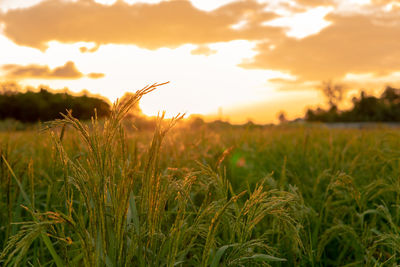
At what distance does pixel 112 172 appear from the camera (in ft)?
4.10

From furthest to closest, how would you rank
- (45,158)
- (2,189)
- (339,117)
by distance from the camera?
(339,117) → (45,158) → (2,189)

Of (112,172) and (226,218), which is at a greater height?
(112,172)

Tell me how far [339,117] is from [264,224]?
55.1 m

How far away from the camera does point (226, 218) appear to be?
5.39ft

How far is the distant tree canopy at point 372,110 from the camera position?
1956 inches

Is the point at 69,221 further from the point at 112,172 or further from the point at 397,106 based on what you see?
the point at 397,106

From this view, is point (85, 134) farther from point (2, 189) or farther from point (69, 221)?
point (2, 189)

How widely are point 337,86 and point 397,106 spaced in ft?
89.5

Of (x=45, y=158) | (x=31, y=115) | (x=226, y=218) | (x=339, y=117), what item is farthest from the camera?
(x=339, y=117)

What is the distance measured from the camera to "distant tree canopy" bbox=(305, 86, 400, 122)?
49.7 m

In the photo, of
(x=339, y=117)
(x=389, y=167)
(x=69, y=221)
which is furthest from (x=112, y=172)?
(x=339, y=117)

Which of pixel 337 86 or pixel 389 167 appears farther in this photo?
pixel 337 86

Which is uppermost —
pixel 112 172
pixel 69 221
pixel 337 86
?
pixel 337 86

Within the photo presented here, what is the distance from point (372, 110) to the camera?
171ft
